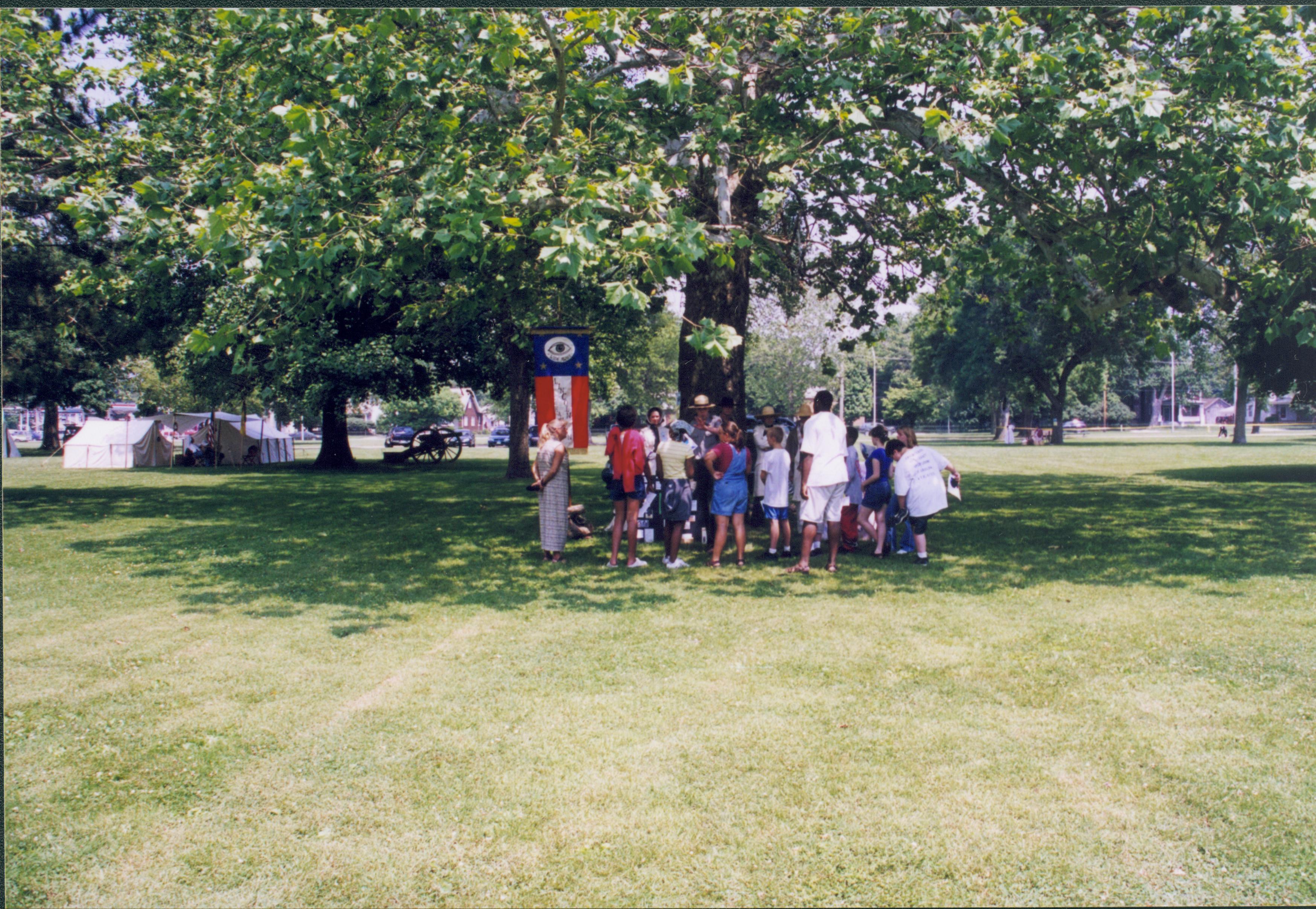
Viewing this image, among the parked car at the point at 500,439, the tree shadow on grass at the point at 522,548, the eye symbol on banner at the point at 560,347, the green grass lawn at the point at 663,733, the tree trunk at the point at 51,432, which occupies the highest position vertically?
the eye symbol on banner at the point at 560,347

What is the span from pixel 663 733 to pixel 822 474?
500 cm

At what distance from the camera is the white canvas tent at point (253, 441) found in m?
34.4

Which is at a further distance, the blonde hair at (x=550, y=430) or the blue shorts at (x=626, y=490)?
the blonde hair at (x=550, y=430)

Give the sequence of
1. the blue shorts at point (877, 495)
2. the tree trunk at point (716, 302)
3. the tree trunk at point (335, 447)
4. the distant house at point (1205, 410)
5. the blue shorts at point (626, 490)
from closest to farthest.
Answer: the blue shorts at point (626, 490)
the blue shorts at point (877, 495)
the tree trunk at point (716, 302)
the tree trunk at point (335, 447)
the distant house at point (1205, 410)

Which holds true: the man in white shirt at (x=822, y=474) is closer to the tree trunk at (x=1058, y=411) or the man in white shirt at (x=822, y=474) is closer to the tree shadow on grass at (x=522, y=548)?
the tree shadow on grass at (x=522, y=548)

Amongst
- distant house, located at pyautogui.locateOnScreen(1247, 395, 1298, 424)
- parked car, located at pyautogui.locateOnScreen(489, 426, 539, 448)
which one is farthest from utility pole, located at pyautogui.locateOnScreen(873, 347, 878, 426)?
distant house, located at pyautogui.locateOnScreen(1247, 395, 1298, 424)

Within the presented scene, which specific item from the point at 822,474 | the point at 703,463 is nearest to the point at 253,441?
the point at 703,463

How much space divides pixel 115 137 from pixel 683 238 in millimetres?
8532

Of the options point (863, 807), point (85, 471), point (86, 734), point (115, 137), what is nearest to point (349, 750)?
point (86, 734)

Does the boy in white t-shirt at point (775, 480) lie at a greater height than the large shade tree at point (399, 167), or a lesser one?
lesser

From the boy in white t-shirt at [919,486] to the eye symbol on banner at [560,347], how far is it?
12.4 ft

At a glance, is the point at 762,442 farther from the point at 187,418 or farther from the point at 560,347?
the point at 187,418

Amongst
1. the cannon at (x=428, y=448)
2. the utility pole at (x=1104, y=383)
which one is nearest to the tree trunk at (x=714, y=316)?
the cannon at (x=428, y=448)

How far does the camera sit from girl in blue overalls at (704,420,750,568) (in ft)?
32.7
